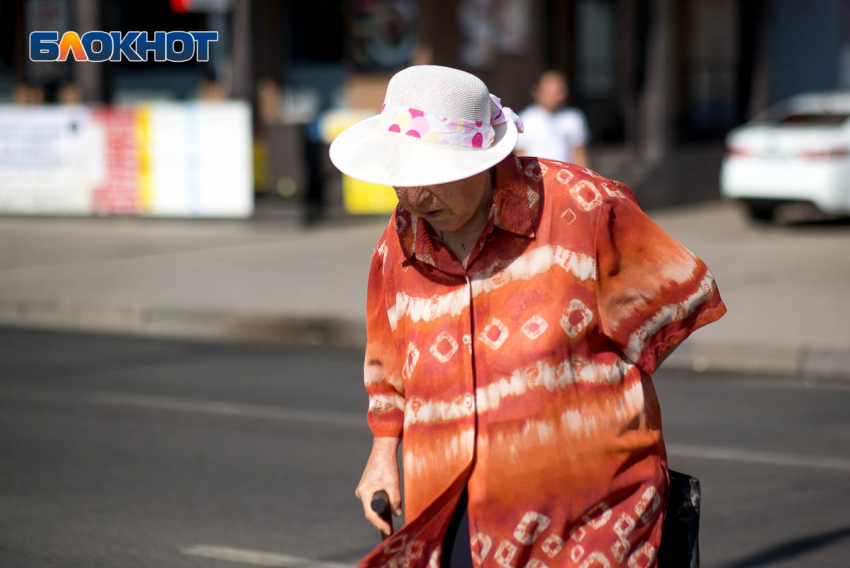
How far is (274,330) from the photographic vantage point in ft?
36.8

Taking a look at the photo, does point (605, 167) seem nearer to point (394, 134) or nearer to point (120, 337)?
point (120, 337)

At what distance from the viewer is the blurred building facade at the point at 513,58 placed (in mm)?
19844

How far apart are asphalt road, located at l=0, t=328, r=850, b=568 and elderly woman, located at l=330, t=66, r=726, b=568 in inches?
103

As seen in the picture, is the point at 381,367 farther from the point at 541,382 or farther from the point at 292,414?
the point at 292,414

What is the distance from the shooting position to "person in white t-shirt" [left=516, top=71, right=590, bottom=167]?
39.8 feet

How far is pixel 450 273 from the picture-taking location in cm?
245

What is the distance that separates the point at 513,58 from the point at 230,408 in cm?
→ 1654

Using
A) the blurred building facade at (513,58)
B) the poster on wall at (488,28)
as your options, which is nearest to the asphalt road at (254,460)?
the blurred building facade at (513,58)

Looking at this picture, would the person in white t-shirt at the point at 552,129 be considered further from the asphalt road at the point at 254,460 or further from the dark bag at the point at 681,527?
the dark bag at the point at 681,527

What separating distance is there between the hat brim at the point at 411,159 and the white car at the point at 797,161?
15334 mm

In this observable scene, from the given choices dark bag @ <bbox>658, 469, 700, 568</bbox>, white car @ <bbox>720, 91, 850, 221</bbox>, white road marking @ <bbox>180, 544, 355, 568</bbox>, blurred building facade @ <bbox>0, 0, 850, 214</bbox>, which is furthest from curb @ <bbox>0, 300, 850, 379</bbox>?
white car @ <bbox>720, 91, 850, 221</bbox>

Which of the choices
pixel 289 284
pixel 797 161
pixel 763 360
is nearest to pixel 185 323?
pixel 289 284

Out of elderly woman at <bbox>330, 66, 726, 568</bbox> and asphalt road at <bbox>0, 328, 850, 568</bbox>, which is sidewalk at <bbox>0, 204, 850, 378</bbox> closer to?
asphalt road at <bbox>0, 328, 850, 568</bbox>

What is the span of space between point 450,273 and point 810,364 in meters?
7.27
